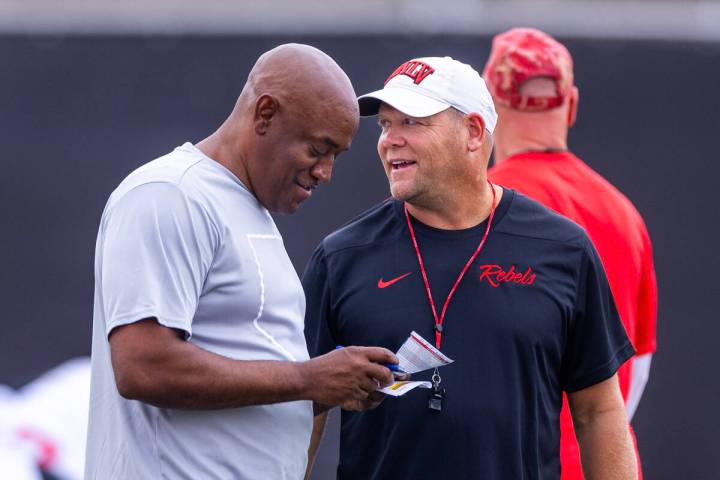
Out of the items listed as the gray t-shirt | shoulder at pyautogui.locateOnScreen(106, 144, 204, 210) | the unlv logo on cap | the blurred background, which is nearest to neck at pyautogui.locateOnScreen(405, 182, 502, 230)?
the unlv logo on cap

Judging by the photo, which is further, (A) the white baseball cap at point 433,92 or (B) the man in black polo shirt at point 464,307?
(A) the white baseball cap at point 433,92

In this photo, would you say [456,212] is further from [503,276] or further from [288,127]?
[288,127]

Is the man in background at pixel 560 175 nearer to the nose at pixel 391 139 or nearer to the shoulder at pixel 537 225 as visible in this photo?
the shoulder at pixel 537 225

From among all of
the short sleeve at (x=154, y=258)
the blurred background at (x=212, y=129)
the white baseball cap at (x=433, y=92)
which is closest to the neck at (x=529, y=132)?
the white baseball cap at (x=433, y=92)

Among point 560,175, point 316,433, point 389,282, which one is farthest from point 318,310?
point 560,175

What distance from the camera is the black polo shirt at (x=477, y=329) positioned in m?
2.84

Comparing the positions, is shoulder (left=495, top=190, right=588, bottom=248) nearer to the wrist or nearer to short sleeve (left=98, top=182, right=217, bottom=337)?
the wrist

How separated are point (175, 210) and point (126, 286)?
0.19 metres

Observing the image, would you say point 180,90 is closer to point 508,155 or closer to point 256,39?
point 256,39

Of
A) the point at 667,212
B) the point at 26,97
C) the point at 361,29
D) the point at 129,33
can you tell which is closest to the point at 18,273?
the point at 26,97

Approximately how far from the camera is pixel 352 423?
117 inches

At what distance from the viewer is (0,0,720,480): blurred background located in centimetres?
519

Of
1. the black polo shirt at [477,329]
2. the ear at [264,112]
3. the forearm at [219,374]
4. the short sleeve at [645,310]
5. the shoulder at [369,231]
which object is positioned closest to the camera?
the forearm at [219,374]

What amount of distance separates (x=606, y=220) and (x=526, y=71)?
59 centimetres
